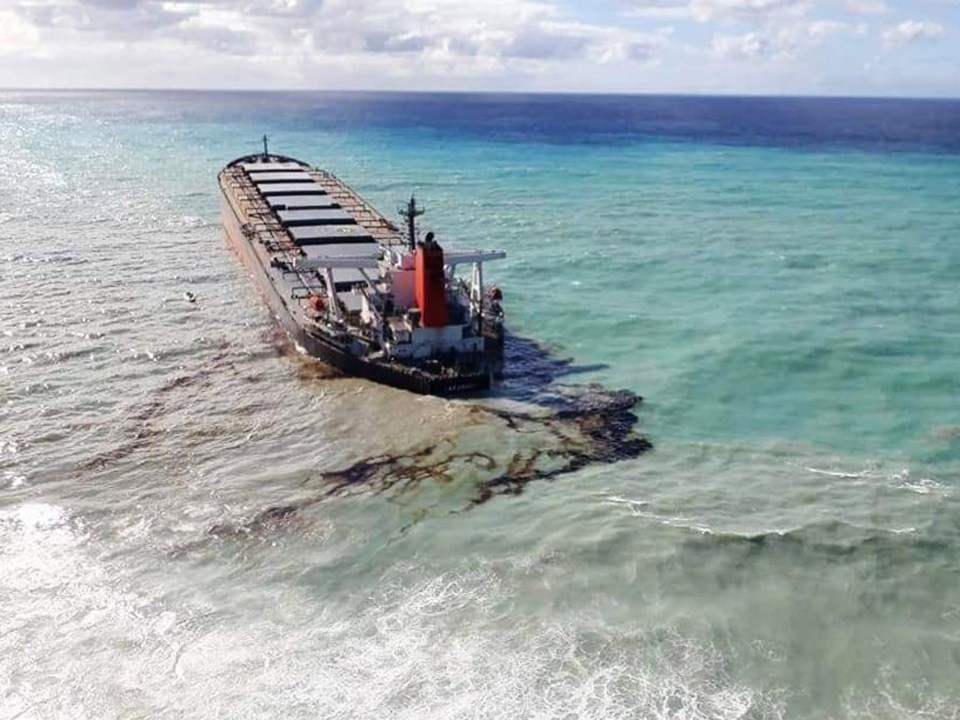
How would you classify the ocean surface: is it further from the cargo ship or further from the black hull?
the cargo ship

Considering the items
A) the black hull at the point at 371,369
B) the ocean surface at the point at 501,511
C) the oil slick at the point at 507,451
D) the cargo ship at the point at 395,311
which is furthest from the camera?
the cargo ship at the point at 395,311

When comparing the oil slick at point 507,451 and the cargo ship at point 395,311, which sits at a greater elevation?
the cargo ship at point 395,311

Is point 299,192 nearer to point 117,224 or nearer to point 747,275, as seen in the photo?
point 117,224

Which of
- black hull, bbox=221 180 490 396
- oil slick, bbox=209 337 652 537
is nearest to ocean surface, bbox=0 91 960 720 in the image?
oil slick, bbox=209 337 652 537

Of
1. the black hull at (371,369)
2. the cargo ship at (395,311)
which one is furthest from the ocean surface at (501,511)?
the cargo ship at (395,311)

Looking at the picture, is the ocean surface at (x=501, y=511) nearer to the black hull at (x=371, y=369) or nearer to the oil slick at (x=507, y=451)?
the oil slick at (x=507, y=451)

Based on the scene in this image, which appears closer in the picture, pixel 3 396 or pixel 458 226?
pixel 3 396

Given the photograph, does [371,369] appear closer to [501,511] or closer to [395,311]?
[395,311]

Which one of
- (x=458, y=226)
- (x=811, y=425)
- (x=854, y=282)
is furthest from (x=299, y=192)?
(x=811, y=425)
